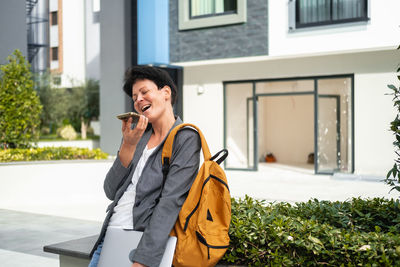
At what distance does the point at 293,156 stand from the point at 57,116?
12.9 m

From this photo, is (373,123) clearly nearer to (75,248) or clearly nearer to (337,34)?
(337,34)

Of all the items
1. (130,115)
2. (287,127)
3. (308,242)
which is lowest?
(308,242)

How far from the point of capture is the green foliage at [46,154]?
10031 mm

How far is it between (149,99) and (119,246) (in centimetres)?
83

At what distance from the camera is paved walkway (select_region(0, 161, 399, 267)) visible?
6418 mm

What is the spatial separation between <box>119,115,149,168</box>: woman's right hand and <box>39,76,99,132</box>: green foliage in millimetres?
23236

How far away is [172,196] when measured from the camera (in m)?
2.53

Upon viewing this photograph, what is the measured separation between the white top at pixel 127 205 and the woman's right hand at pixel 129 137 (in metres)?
0.08

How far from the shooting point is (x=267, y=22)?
14727 millimetres

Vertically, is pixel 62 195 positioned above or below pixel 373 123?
below

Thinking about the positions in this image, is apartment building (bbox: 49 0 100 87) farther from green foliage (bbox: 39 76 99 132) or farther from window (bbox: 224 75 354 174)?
window (bbox: 224 75 354 174)

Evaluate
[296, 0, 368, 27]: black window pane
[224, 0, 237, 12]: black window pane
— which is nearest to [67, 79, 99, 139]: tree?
[224, 0, 237, 12]: black window pane

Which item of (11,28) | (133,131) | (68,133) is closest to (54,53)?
(68,133)

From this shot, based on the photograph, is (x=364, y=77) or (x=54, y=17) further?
(x=54, y=17)
